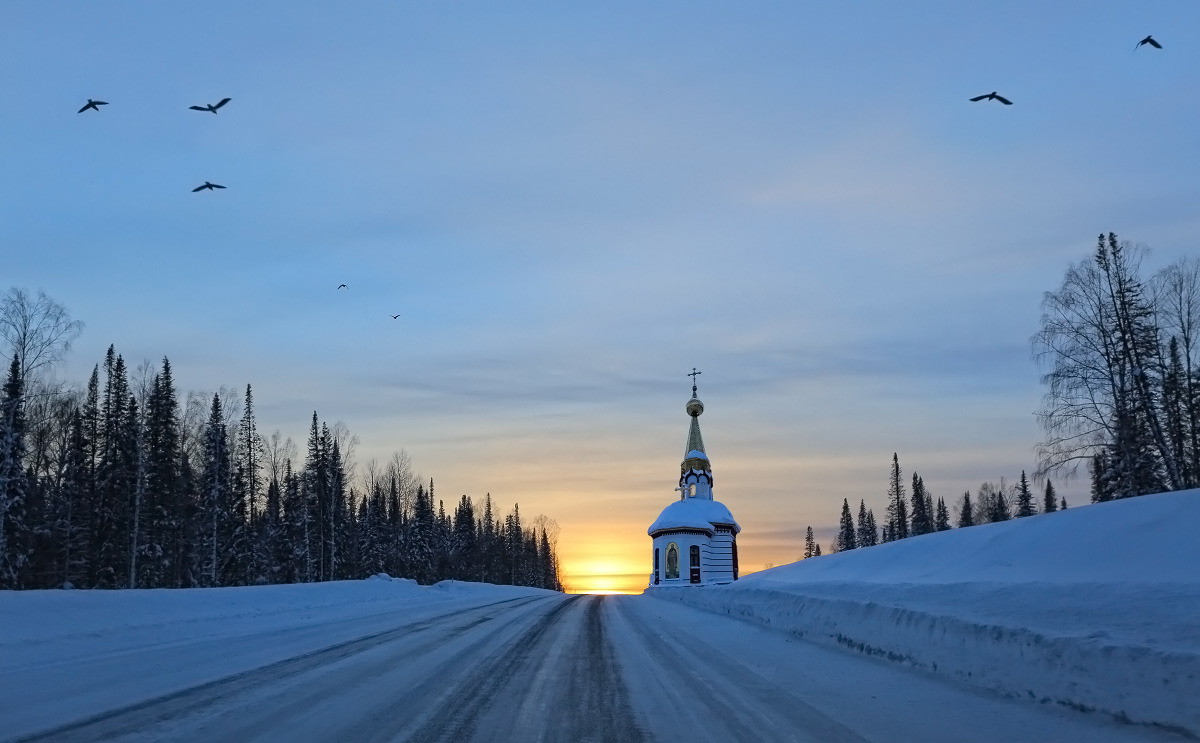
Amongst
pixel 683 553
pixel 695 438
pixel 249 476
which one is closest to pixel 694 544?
pixel 683 553

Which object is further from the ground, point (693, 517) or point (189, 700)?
point (693, 517)

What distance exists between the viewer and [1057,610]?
937cm

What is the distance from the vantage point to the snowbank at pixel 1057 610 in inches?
289

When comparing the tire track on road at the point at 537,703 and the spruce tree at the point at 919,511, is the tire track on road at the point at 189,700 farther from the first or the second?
the spruce tree at the point at 919,511

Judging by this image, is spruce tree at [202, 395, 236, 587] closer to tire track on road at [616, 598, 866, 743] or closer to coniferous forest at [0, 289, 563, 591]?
coniferous forest at [0, 289, 563, 591]

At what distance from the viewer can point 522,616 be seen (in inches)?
982

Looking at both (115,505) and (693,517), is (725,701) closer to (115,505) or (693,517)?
(115,505)

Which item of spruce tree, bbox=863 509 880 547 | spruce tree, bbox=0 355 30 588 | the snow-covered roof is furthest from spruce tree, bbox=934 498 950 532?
spruce tree, bbox=0 355 30 588

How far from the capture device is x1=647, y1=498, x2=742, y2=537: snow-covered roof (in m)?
68.8

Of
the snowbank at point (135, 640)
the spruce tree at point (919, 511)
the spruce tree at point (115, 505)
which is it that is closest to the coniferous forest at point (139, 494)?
the spruce tree at point (115, 505)

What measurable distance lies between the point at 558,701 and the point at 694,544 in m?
60.7

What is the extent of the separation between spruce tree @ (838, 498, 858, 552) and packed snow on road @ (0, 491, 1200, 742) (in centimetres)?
11121

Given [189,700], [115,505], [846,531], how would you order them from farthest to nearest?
[846,531] → [115,505] → [189,700]

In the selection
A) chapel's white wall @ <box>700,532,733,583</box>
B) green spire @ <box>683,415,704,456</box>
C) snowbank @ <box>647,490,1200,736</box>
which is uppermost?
green spire @ <box>683,415,704,456</box>
